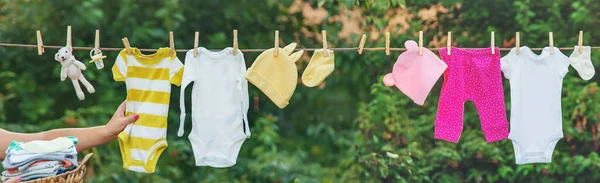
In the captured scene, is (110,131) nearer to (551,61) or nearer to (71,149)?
(71,149)

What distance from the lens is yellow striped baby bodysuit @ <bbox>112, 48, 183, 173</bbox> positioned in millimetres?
2994

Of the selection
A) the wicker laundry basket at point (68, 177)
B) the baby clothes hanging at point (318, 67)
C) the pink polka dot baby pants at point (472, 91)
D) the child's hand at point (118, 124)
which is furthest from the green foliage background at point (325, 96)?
the wicker laundry basket at point (68, 177)

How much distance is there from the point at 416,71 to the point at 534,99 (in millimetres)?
453

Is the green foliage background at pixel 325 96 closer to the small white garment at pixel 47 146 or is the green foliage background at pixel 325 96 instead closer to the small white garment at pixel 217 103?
the small white garment at pixel 217 103

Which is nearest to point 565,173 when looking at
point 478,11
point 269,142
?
point 478,11

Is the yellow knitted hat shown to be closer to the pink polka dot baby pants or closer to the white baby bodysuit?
the pink polka dot baby pants

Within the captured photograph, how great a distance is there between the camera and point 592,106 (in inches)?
166

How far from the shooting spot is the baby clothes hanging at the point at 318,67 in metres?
2.90

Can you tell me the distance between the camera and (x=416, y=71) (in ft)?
9.75

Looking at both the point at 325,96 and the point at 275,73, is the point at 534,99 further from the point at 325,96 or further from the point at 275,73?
the point at 325,96

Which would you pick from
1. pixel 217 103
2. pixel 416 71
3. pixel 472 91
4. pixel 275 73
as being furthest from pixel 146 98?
pixel 472 91

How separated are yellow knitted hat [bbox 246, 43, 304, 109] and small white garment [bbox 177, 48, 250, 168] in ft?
0.18

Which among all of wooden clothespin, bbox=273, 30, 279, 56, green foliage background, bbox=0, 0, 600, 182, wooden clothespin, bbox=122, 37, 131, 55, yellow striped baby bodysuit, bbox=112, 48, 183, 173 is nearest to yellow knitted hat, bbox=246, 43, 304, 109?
wooden clothespin, bbox=273, 30, 279, 56

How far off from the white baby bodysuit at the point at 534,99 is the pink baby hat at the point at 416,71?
0.25 metres
